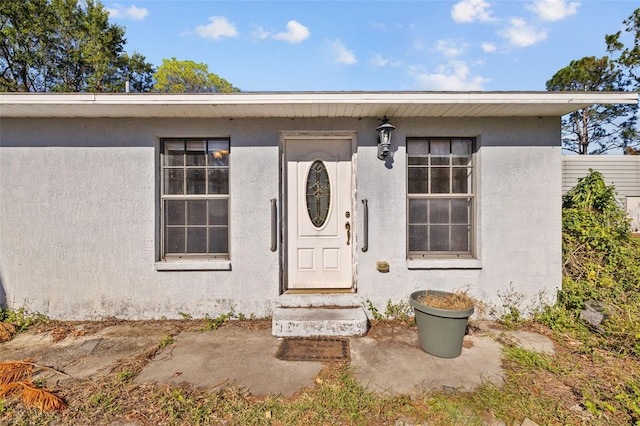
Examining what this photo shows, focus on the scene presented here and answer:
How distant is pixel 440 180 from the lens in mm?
4160


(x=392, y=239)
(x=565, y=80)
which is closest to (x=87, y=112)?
(x=392, y=239)

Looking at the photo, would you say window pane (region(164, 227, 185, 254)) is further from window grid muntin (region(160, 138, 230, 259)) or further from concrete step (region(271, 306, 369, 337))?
concrete step (region(271, 306, 369, 337))

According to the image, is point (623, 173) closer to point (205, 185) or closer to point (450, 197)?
point (450, 197)

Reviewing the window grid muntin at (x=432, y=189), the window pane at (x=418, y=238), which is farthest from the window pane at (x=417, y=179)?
the window pane at (x=418, y=238)

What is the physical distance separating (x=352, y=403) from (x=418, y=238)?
8.01 ft

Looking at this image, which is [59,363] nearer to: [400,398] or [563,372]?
[400,398]

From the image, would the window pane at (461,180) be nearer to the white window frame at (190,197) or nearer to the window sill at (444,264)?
the window sill at (444,264)

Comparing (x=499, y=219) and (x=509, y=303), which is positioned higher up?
(x=499, y=219)

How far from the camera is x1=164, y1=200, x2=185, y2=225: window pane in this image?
13.5 feet

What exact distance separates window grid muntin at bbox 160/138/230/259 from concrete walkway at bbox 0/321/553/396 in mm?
1090

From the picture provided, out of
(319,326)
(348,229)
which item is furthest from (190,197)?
(319,326)

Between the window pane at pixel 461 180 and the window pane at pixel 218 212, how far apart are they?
10.6 ft

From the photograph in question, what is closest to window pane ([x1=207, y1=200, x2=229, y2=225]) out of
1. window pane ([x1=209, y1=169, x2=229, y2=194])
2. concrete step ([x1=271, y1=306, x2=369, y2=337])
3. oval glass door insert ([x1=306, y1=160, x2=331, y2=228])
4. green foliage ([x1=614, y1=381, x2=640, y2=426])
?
window pane ([x1=209, y1=169, x2=229, y2=194])

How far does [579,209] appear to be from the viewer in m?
4.60
